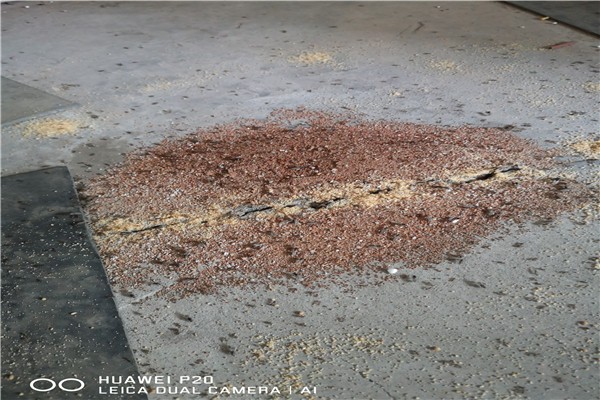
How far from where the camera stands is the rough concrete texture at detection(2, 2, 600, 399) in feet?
6.68

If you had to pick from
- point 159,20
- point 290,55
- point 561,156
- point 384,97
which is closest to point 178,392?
point 561,156

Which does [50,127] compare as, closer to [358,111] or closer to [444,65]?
[358,111]

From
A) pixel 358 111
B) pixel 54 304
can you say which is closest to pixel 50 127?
pixel 358 111

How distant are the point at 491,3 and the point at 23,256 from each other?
12.5ft

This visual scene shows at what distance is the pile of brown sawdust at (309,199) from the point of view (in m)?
2.51

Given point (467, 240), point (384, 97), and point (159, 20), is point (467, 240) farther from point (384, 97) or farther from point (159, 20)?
point (159, 20)

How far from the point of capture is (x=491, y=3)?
5.45 metres

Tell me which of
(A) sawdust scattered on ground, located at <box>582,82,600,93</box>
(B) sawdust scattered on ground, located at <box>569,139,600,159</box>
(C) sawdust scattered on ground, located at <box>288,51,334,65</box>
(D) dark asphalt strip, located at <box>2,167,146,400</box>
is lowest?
(D) dark asphalt strip, located at <box>2,167,146,400</box>

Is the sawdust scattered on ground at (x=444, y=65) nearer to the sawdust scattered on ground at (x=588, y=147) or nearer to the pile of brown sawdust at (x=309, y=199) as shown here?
→ the pile of brown sawdust at (x=309, y=199)

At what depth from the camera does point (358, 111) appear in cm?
369

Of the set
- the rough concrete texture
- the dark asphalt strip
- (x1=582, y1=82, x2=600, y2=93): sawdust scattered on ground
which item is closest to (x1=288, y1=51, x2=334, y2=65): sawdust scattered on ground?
the rough concrete texture

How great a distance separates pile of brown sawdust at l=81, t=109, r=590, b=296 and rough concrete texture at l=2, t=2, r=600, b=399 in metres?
0.10

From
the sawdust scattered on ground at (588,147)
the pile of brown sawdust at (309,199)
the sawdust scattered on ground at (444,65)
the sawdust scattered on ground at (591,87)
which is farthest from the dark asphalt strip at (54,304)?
the sawdust scattered on ground at (591,87)

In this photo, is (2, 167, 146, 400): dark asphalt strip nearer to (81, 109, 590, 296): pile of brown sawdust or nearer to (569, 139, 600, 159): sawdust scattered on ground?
(81, 109, 590, 296): pile of brown sawdust
